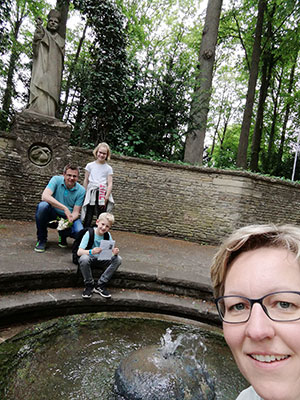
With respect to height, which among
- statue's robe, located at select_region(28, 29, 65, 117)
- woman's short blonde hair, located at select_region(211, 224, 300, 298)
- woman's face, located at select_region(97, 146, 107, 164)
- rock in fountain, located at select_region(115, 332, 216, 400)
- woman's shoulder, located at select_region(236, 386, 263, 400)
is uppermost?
statue's robe, located at select_region(28, 29, 65, 117)

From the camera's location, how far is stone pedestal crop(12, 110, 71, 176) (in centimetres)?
623

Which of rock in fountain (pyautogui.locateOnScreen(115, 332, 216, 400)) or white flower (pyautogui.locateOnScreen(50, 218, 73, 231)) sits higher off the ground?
white flower (pyautogui.locateOnScreen(50, 218, 73, 231))

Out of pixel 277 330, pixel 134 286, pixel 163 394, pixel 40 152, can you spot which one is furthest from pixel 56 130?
pixel 277 330

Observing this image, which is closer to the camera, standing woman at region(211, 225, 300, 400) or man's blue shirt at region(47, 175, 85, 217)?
standing woman at region(211, 225, 300, 400)

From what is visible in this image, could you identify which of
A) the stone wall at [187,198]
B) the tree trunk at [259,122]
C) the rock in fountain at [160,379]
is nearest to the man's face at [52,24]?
the stone wall at [187,198]

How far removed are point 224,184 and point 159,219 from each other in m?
2.00

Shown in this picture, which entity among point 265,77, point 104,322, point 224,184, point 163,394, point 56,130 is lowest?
point 104,322

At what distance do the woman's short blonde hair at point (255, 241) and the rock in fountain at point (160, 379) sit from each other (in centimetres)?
126

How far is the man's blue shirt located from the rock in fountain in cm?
271

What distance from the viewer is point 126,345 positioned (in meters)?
2.45

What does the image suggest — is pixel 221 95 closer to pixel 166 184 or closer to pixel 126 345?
pixel 166 184

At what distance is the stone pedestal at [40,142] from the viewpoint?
6.23 meters

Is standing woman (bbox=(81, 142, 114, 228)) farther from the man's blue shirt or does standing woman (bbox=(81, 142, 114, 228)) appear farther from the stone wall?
the stone wall

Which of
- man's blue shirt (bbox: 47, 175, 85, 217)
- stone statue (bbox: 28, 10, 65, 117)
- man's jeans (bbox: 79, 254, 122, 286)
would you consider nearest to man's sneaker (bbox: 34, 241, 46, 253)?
man's blue shirt (bbox: 47, 175, 85, 217)
